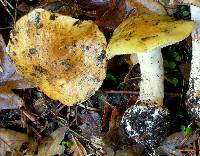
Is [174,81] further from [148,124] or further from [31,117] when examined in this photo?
[31,117]

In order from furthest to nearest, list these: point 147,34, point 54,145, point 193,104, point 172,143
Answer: point 54,145 < point 172,143 < point 193,104 < point 147,34

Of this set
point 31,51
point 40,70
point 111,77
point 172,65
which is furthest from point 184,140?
point 31,51

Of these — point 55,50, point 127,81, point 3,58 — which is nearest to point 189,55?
point 127,81

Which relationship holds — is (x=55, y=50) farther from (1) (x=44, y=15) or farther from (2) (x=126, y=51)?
(2) (x=126, y=51)

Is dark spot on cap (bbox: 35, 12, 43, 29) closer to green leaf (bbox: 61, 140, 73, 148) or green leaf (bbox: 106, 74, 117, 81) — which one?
green leaf (bbox: 106, 74, 117, 81)

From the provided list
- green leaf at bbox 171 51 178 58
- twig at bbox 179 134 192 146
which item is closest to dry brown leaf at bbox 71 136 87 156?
twig at bbox 179 134 192 146

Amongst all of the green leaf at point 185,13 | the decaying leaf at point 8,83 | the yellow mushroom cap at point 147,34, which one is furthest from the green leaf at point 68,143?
the green leaf at point 185,13

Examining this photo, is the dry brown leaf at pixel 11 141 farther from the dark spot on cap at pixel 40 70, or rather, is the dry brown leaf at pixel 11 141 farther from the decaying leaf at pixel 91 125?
the dark spot on cap at pixel 40 70
